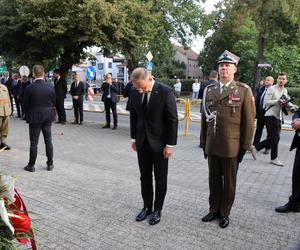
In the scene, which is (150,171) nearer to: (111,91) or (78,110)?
(111,91)

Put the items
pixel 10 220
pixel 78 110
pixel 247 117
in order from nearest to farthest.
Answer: pixel 10 220, pixel 247 117, pixel 78 110

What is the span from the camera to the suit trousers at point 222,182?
180 inches

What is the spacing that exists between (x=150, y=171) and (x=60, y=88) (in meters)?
10.6

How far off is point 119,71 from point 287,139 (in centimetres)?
8163

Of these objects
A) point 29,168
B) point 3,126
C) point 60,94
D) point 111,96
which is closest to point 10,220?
point 29,168

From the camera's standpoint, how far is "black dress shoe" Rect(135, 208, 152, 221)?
484 centimetres

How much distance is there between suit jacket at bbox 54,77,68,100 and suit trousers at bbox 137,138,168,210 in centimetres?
1036

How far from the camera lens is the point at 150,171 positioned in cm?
484

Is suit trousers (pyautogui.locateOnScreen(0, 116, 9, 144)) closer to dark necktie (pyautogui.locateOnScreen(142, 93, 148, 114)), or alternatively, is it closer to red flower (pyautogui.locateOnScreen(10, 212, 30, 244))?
dark necktie (pyautogui.locateOnScreen(142, 93, 148, 114))

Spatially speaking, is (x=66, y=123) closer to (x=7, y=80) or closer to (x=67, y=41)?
(x=67, y=41)

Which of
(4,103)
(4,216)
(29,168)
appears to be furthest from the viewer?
(4,103)

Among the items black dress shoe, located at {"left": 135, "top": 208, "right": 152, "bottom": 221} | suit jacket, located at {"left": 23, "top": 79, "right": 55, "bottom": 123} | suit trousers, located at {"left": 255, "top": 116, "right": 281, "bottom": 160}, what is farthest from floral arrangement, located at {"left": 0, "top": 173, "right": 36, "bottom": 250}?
suit trousers, located at {"left": 255, "top": 116, "right": 281, "bottom": 160}

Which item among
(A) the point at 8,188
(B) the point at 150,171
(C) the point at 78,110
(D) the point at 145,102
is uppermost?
(D) the point at 145,102

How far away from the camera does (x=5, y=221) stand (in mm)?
2084
